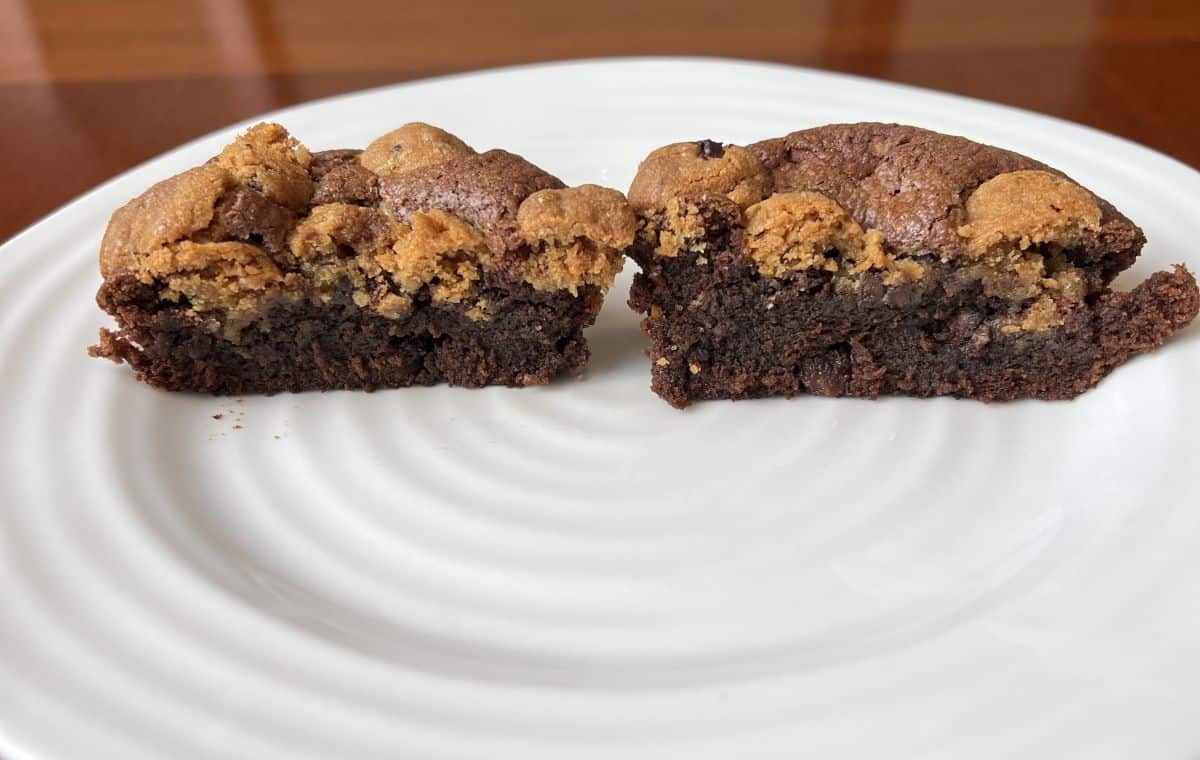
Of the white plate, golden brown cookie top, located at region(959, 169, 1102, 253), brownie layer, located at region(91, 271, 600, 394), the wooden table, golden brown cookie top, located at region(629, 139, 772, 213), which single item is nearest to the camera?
the white plate

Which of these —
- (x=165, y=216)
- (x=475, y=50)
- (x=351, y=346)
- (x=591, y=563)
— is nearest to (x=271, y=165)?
(x=165, y=216)

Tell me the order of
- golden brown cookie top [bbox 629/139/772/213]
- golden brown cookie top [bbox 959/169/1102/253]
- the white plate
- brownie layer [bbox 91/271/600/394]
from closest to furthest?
the white plate, golden brown cookie top [bbox 959/169/1102/253], golden brown cookie top [bbox 629/139/772/213], brownie layer [bbox 91/271/600/394]

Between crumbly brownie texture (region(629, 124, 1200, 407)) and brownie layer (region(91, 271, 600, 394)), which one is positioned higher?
crumbly brownie texture (region(629, 124, 1200, 407))

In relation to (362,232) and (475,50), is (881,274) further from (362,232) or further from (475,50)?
(475,50)

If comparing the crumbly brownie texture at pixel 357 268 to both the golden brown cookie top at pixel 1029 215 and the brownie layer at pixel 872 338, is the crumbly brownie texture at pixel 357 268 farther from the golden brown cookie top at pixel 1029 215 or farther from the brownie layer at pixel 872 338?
the golden brown cookie top at pixel 1029 215

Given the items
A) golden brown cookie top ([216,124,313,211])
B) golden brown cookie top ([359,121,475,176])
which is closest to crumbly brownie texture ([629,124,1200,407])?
golden brown cookie top ([359,121,475,176])

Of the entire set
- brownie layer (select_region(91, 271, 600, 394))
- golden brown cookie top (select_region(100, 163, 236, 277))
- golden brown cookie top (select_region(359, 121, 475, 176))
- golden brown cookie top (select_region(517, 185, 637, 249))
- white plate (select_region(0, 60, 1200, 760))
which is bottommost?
white plate (select_region(0, 60, 1200, 760))

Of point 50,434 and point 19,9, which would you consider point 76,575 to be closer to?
point 50,434

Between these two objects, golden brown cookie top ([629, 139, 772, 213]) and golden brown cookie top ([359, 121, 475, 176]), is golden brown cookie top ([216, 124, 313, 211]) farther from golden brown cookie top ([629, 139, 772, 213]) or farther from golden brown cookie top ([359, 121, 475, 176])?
golden brown cookie top ([629, 139, 772, 213])
